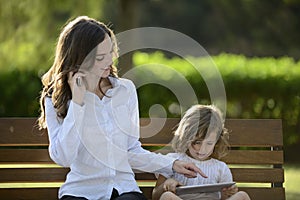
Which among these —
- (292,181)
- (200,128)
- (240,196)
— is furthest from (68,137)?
(292,181)

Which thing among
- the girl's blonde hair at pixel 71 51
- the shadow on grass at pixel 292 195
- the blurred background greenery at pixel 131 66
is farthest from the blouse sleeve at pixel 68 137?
the blurred background greenery at pixel 131 66

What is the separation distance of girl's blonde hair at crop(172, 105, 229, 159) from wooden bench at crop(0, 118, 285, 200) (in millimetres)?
141

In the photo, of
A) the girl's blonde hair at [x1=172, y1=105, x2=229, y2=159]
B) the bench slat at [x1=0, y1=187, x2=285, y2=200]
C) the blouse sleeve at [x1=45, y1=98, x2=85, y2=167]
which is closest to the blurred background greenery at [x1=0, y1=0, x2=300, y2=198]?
the bench slat at [x1=0, y1=187, x2=285, y2=200]

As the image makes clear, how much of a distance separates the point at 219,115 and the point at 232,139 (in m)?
0.23

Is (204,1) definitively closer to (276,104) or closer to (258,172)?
(276,104)

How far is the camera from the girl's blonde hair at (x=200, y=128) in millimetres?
4527

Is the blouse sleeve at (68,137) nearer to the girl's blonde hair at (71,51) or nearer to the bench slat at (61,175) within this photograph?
the girl's blonde hair at (71,51)

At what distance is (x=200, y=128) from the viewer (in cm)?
452

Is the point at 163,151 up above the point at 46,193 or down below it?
above

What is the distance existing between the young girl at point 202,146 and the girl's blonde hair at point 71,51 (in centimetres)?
63

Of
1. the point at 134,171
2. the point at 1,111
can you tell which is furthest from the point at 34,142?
the point at 1,111

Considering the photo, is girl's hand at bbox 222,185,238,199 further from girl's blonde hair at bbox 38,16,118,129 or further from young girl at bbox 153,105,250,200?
girl's blonde hair at bbox 38,16,118,129

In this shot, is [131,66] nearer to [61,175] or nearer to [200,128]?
[61,175]

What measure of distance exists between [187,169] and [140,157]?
10.7 inches
